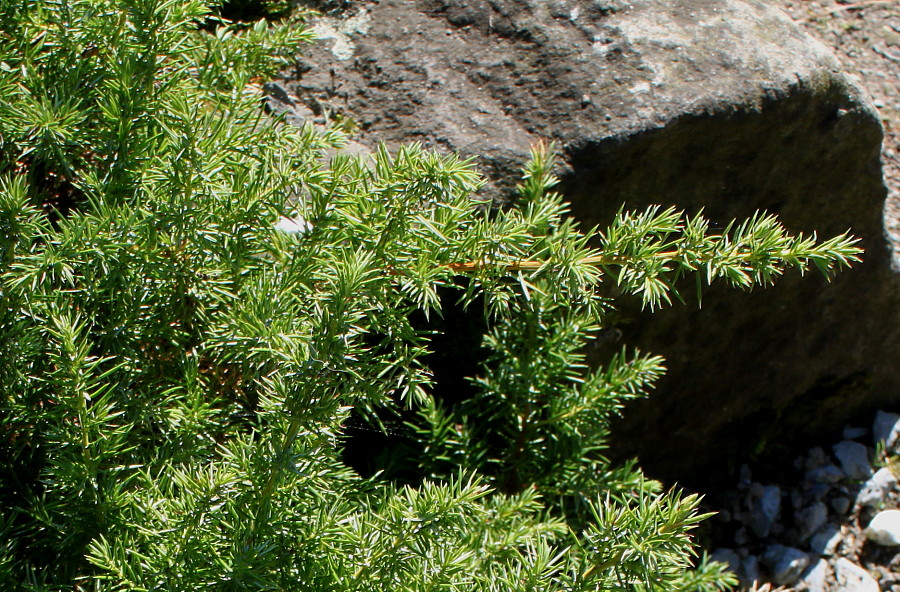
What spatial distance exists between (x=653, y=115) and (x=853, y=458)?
1.35 metres

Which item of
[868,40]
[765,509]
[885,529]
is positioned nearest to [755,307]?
[765,509]

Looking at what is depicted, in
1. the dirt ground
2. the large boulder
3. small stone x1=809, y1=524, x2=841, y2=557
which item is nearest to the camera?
the large boulder

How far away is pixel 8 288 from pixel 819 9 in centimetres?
275

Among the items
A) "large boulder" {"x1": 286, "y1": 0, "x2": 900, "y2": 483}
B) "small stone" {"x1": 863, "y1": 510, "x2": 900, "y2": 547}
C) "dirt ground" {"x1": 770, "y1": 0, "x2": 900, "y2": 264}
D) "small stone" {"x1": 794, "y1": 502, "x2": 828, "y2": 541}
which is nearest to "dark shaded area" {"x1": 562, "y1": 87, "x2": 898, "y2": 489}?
"large boulder" {"x1": 286, "y1": 0, "x2": 900, "y2": 483}

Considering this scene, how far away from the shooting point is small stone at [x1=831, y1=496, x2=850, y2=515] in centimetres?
247

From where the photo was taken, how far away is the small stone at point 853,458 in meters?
2.54

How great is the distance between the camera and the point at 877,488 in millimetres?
2492

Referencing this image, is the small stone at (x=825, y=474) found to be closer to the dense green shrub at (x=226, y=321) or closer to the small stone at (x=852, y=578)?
the small stone at (x=852, y=578)

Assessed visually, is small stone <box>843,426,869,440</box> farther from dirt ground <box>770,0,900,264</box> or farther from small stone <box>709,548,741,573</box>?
dirt ground <box>770,0,900,264</box>

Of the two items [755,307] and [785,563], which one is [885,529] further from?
[755,307]

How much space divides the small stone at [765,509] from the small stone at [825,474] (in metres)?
0.11

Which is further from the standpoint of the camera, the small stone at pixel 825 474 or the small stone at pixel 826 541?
the small stone at pixel 825 474

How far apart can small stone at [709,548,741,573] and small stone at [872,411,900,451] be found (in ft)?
1.98

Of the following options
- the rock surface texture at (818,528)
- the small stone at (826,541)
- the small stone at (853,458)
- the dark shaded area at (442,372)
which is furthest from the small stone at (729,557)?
the dark shaded area at (442,372)
